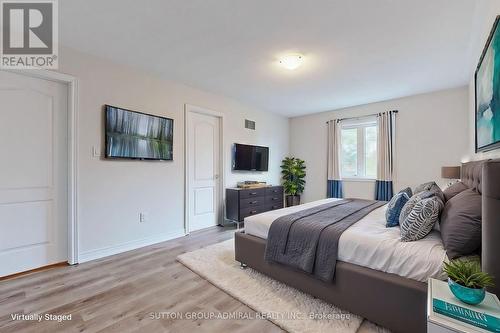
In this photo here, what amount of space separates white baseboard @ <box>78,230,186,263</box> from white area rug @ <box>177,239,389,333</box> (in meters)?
0.81

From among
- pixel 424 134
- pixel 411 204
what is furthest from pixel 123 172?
pixel 424 134

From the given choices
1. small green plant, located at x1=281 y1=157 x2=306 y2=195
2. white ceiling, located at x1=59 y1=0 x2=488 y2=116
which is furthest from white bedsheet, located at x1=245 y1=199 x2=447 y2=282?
small green plant, located at x1=281 y1=157 x2=306 y2=195

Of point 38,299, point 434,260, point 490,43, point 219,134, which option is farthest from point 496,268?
point 219,134

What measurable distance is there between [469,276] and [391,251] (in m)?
0.59

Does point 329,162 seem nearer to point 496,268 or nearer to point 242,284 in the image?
point 242,284

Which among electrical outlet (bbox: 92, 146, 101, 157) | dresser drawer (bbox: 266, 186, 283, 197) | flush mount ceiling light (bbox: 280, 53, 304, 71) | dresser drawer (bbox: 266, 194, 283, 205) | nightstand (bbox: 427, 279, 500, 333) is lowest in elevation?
dresser drawer (bbox: 266, 194, 283, 205)

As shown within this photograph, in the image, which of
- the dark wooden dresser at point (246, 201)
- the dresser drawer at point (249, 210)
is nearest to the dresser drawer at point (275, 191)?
the dark wooden dresser at point (246, 201)

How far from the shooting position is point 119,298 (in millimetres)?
2020

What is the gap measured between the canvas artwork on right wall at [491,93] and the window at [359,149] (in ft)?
9.03

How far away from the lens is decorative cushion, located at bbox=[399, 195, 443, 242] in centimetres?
168

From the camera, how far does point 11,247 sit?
2395mm

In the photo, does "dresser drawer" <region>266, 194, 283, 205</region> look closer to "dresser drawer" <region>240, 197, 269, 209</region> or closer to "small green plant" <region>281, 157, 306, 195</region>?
"dresser drawer" <region>240, 197, 269, 209</region>

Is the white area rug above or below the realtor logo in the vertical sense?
below

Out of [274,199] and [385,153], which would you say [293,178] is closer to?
Result: [274,199]
